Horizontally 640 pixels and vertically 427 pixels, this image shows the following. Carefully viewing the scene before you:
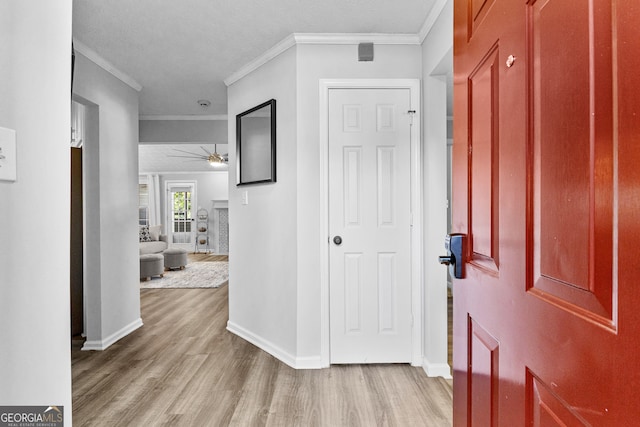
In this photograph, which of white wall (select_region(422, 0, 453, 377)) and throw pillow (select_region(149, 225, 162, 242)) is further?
throw pillow (select_region(149, 225, 162, 242))

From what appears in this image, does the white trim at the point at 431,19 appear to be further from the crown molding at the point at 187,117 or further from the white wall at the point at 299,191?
the crown molding at the point at 187,117

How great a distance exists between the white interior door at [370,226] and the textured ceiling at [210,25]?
49cm

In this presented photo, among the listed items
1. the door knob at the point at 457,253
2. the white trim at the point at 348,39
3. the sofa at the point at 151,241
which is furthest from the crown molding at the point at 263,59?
the sofa at the point at 151,241

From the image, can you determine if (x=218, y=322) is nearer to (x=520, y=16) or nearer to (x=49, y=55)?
(x=49, y=55)

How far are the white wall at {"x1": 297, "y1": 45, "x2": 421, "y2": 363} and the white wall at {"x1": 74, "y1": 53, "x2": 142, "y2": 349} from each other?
1.81m

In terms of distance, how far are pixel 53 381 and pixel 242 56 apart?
2704 millimetres

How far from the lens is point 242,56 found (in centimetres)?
288

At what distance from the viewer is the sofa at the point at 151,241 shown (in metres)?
7.07

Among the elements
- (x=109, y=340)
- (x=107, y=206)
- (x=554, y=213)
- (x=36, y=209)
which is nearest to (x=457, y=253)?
(x=554, y=213)

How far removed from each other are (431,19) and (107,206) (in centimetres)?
305

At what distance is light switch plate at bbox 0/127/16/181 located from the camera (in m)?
0.70

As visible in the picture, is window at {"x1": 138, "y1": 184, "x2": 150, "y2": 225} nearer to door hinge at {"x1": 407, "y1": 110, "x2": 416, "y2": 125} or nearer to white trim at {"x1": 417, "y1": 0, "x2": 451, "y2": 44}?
door hinge at {"x1": 407, "y1": 110, "x2": 416, "y2": 125}

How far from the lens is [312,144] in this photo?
2.56m

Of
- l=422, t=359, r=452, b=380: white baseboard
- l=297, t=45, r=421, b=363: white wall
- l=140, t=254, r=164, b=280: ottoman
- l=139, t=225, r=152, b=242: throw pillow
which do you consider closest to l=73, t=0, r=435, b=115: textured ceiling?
l=297, t=45, r=421, b=363: white wall
